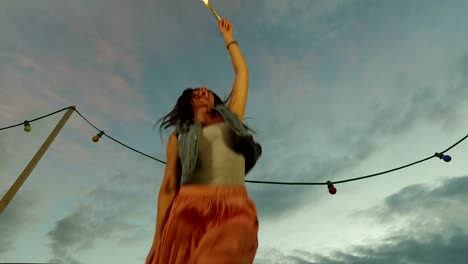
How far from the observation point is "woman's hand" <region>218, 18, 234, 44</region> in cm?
326

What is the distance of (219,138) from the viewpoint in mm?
2551

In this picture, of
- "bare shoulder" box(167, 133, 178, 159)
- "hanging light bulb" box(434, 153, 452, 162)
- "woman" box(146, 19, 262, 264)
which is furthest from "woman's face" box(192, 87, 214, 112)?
"hanging light bulb" box(434, 153, 452, 162)

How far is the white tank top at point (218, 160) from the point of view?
238 cm

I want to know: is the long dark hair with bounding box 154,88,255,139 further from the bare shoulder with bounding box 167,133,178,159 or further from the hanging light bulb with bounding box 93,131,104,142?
the hanging light bulb with bounding box 93,131,104,142

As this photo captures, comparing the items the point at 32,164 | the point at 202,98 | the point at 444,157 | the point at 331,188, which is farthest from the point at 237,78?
the point at 32,164

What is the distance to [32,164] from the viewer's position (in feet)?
19.8

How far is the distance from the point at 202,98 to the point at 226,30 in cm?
72

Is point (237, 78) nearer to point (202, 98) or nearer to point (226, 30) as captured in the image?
point (202, 98)

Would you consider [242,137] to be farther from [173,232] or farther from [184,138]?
[173,232]

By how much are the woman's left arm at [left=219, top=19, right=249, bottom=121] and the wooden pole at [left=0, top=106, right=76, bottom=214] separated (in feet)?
13.3

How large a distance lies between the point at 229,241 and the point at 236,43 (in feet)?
6.00

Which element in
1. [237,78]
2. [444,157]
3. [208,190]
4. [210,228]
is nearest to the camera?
[210,228]

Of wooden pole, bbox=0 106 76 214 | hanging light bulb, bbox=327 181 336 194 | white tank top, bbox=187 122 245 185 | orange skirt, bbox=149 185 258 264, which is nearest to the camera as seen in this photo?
orange skirt, bbox=149 185 258 264

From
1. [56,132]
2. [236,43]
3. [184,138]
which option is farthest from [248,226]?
[56,132]
